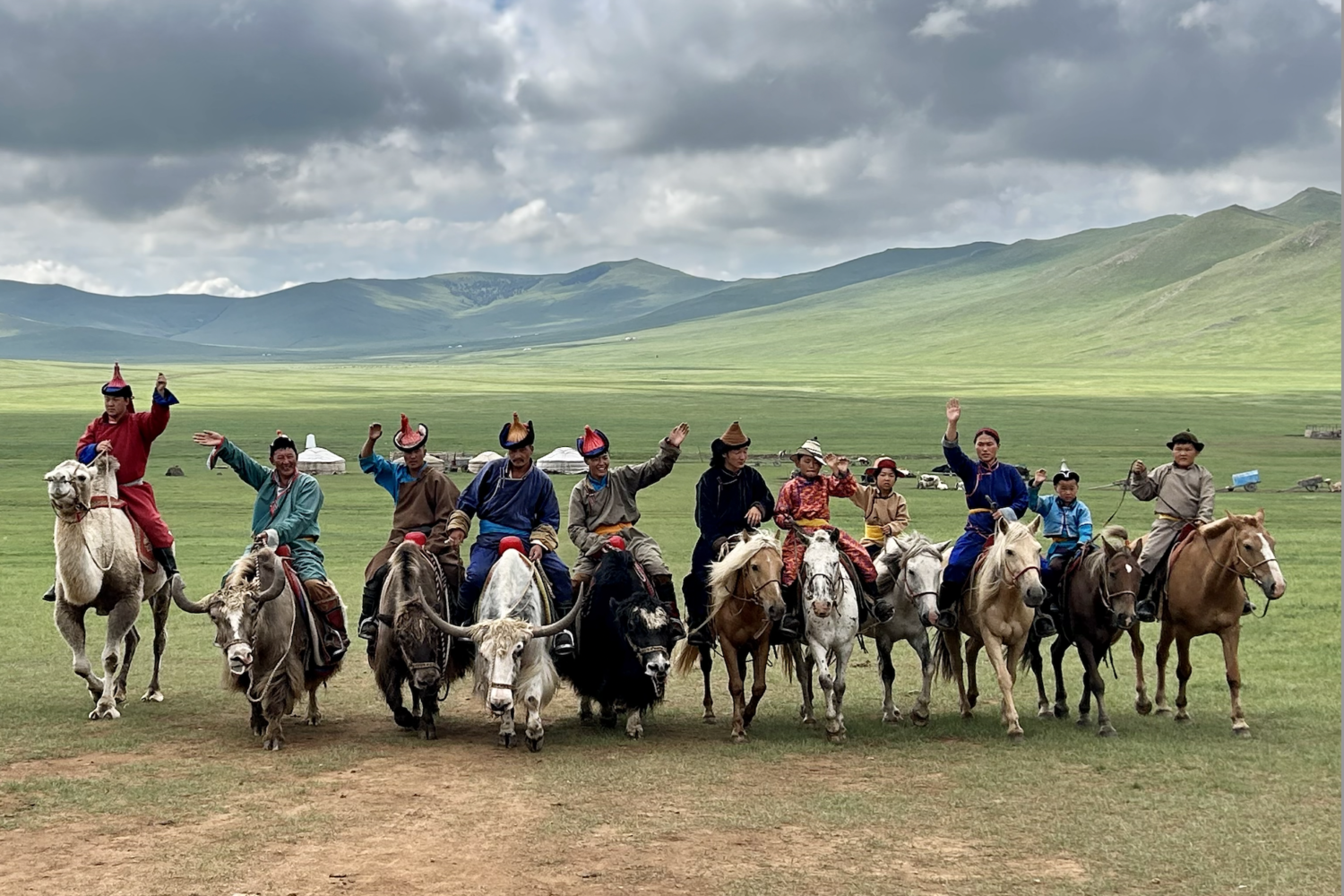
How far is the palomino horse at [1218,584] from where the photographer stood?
11258mm

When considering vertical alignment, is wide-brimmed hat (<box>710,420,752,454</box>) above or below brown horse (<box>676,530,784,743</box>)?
above

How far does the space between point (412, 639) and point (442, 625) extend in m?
0.30

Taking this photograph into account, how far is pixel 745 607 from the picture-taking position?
11.3 m

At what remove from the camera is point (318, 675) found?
11.4 m

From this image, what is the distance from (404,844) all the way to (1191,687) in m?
9.05

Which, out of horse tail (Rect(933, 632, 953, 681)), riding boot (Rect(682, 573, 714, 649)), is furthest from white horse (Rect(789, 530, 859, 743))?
horse tail (Rect(933, 632, 953, 681))

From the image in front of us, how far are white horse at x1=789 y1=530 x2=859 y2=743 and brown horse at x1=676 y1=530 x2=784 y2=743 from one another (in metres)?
0.31

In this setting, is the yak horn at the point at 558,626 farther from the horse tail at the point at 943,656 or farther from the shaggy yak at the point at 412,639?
the horse tail at the point at 943,656

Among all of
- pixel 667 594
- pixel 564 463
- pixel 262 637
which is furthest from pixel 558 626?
pixel 564 463

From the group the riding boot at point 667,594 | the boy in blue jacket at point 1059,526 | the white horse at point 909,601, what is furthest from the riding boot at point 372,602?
the boy in blue jacket at point 1059,526

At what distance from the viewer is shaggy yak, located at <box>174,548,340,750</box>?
10477 mm

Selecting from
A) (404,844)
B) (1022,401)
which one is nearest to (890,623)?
(404,844)

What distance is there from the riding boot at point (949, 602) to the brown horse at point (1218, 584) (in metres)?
1.87

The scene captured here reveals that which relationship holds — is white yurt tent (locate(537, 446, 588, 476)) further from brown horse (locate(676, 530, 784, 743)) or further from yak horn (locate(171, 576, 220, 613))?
brown horse (locate(676, 530, 784, 743))
